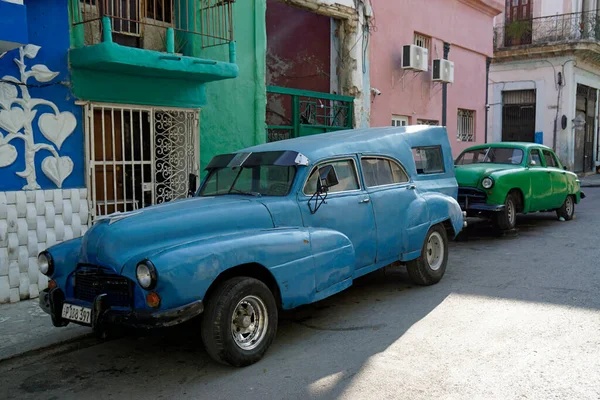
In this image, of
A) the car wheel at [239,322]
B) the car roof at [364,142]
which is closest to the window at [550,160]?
the car roof at [364,142]

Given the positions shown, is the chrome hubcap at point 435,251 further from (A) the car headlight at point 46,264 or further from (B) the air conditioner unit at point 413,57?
(B) the air conditioner unit at point 413,57

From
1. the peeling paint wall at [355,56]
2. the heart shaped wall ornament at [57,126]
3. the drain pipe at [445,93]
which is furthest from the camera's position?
the drain pipe at [445,93]

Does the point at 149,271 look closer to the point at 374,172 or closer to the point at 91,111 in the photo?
the point at 374,172

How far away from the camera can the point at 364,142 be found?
20.6 ft

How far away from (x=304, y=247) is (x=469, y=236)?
6553mm

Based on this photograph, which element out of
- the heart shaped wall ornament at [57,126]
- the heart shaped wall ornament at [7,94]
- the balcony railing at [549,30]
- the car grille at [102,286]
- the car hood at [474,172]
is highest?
the balcony railing at [549,30]

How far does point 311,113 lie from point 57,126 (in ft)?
19.6

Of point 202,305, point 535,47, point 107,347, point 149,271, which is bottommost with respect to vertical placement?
point 107,347

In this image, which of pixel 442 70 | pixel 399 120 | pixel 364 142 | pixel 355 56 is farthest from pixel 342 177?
pixel 442 70

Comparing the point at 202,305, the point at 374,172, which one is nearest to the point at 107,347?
the point at 202,305

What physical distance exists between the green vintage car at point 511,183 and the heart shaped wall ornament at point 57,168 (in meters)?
6.61

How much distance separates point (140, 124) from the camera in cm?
793

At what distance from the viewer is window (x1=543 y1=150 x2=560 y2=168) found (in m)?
11.6

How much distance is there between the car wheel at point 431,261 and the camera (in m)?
6.59
